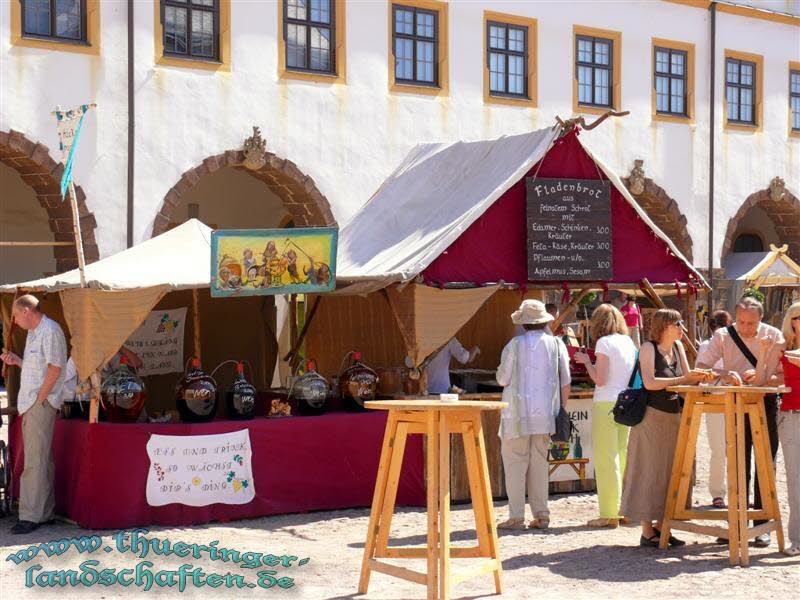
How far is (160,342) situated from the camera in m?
12.0

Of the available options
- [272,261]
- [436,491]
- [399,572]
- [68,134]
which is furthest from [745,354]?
[68,134]

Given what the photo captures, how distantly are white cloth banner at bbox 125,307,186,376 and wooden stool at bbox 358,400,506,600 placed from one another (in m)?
4.92

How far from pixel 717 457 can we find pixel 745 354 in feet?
5.58

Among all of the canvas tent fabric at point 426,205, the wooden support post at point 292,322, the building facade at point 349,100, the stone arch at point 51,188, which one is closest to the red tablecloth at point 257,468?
the canvas tent fabric at point 426,205

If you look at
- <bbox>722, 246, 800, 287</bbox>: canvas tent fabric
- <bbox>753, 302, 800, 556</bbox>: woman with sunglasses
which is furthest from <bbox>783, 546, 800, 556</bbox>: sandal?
<bbox>722, 246, 800, 287</bbox>: canvas tent fabric

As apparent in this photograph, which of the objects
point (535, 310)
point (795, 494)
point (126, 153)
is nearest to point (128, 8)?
point (126, 153)

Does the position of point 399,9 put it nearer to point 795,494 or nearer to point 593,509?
point 593,509

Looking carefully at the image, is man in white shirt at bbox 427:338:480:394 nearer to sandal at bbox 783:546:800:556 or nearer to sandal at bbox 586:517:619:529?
sandal at bbox 586:517:619:529

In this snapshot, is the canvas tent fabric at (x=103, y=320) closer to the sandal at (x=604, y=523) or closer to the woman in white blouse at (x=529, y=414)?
the woman in white blouse at (x=529, y=414)

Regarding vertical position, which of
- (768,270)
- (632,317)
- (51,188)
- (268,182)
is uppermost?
(268,182)

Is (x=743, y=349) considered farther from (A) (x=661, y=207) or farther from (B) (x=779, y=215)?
(B) (x=779, y=215)

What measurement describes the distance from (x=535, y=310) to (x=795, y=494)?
2.12 meters

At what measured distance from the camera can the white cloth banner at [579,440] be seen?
10953 mm

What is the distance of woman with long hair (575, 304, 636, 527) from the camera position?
30.4ft
